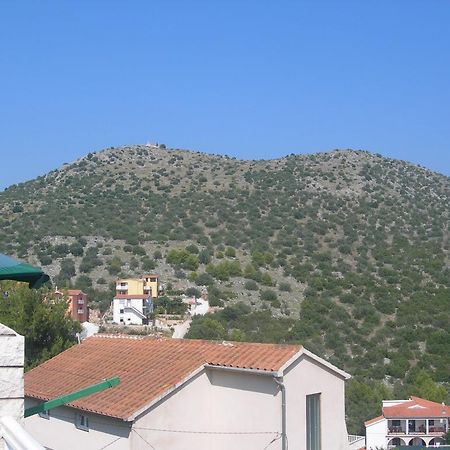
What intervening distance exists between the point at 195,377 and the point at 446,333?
107 ft

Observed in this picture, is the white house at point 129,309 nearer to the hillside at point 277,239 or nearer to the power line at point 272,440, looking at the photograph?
the hillside at point 277,239

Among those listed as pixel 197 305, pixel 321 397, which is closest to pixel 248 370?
pixel 321 397

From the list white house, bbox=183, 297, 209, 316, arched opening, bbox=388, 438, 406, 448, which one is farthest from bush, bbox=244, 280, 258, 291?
arched opening, bbox=388, 438, 406, 448

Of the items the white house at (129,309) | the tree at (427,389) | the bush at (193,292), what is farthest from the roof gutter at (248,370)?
the bush at (193,292)

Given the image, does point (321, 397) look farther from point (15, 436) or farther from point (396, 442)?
point (396, 442)

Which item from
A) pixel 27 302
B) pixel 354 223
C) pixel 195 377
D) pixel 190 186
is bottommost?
pixel 195 377

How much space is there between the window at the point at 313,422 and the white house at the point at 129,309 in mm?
35739

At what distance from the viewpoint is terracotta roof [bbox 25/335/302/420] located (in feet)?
34.6

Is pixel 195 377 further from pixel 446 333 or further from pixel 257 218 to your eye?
pixel 257 218

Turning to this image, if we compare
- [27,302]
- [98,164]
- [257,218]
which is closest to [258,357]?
[27,302]

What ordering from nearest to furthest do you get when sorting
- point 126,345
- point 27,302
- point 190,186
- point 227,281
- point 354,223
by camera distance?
point 126,345
point 27,302
point 227,281
point 354,223
point 190,186

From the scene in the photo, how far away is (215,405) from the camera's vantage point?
1093 centimetres

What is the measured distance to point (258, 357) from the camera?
10766 mm

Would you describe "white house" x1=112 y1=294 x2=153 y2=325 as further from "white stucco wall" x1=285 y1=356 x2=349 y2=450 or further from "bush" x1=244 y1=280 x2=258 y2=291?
"white stucco wall" x1=285 y1=356 x2=349 y2=450
